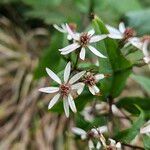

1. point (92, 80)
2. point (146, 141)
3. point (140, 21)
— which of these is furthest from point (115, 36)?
point (140, 21)

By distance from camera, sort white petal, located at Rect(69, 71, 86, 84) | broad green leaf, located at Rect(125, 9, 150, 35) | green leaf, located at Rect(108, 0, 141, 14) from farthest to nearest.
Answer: green leaf, located at Rect(108, 0, 141, 14) → broad green leaf, located at Rect(125, 9, 150, 35) → white petal, located at Rect(69, 71, 86, 84)

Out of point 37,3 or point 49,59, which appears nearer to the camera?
point 49,59

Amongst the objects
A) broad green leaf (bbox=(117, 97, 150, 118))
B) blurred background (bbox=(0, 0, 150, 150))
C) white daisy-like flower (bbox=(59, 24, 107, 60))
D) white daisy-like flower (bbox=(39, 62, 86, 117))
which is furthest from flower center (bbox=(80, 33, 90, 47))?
blurred background (bbox=(0, 0, 150, 150))

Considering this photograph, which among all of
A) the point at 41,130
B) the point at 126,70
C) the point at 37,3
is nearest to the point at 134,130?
the point at 126,70

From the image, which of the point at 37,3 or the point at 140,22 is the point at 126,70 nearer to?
the point at 140,22

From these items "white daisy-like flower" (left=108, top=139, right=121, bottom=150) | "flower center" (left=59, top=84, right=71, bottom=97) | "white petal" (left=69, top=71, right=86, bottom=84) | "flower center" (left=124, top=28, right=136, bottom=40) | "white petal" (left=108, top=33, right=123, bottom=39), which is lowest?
"white daisy-like flower" (left=108, top=139, right=121, bottom=150)

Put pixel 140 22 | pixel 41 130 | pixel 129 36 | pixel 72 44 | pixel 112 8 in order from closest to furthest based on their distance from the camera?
pixel 72 44
pixel 129 36
pixel 140 22
pixel 41 130
pixel 112 8

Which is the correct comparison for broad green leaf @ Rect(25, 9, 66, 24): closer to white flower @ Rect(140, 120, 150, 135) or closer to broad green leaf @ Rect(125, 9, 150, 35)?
broad green leaf @ Rect(125, 9, 150, 35)
